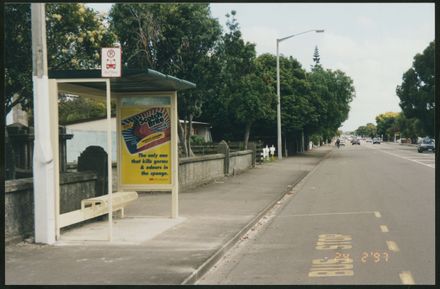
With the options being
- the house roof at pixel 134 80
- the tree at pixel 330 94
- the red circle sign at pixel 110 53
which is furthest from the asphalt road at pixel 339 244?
the tree at pixel 330 94

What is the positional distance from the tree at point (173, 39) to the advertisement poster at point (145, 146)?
9501 millimetres

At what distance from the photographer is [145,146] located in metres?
12.7

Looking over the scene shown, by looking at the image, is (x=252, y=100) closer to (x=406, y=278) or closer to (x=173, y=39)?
(x=173, y=39)

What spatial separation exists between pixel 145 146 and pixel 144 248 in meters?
4.11

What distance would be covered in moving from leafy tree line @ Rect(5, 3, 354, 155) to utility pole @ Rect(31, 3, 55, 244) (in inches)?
208

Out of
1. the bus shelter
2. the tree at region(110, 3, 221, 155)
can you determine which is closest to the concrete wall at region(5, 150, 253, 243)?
the bus shelter

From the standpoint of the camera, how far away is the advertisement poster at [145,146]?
12.5 meters

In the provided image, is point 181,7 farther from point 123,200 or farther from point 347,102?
point 347,102

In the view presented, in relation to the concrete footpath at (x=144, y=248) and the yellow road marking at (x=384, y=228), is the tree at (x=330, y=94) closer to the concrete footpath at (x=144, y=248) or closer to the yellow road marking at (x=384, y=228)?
the concrete footpath at (x=144, y=248)

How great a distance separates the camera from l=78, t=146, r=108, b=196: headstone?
11984mm

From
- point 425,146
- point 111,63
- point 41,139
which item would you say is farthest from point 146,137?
point 425,146

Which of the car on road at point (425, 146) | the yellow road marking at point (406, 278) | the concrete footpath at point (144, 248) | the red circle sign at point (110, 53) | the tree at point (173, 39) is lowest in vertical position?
the yellow road marking at point (406, 278)

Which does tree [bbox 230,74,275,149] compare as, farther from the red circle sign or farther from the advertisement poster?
the red circle sign

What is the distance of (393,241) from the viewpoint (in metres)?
→ 9.65
